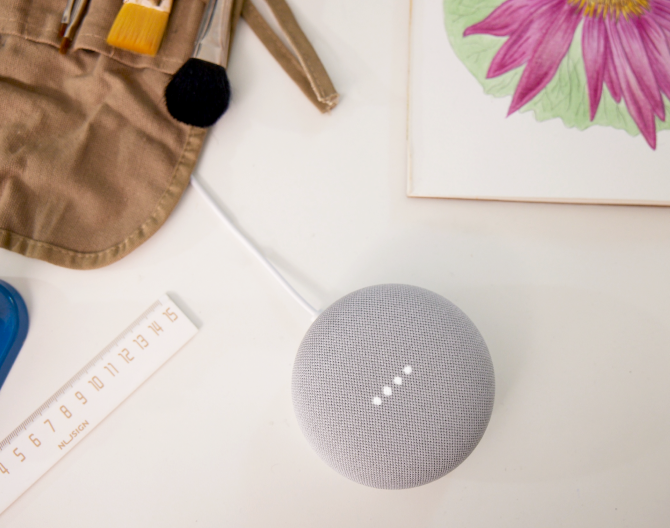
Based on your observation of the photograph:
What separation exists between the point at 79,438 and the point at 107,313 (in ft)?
0.46

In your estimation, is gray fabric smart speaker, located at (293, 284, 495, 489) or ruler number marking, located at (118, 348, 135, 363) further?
ruler number marking, located at (118, 348, 135, 363)

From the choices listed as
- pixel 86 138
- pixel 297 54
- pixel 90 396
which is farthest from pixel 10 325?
pixel 297 54

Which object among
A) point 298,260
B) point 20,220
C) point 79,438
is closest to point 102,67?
point 20,220

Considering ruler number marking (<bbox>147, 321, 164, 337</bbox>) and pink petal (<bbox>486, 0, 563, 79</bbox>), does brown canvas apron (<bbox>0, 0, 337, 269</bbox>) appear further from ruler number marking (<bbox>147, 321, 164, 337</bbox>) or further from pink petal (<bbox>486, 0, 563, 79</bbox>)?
pink petal (<bbox>486, 0, 563, 79</bbox>)

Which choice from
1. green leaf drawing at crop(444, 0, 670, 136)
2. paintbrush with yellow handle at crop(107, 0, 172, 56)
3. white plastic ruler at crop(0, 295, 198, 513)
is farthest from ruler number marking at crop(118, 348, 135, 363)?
green leaf drawing at crop(444, 0, 670, 136)

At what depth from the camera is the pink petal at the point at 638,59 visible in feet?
1.71

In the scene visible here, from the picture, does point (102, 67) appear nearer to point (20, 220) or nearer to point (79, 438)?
point (20, 220)

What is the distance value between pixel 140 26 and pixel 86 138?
146 mm

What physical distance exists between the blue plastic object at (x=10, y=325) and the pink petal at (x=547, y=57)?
2.06 feet

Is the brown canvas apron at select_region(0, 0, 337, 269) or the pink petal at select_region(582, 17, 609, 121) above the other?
the brown canvas apron at select_region(0, 0, 337, 269)

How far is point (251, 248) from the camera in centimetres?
50

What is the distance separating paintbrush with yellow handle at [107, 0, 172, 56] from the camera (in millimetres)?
484

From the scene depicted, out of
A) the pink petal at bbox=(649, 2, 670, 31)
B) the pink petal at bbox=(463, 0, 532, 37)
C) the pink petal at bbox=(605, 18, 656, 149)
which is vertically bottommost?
the pink petal at bbox=(605, 18, 656, 149)

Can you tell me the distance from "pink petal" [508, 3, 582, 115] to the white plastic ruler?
0.50 metres
